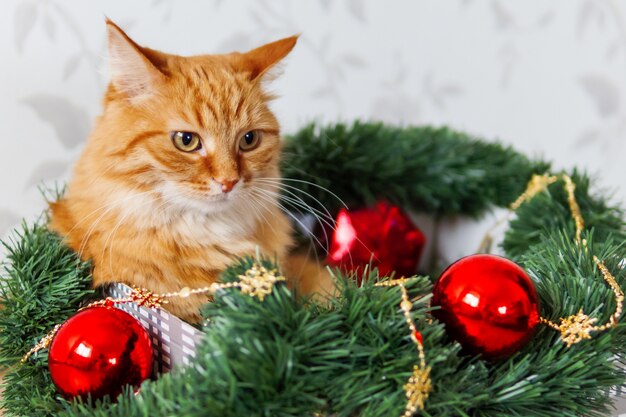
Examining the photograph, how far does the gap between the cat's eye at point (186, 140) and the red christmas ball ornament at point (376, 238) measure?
1.78ft

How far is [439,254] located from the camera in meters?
1.57

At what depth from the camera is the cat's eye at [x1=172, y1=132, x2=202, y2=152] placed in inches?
36.4

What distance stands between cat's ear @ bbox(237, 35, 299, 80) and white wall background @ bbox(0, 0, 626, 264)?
49cm

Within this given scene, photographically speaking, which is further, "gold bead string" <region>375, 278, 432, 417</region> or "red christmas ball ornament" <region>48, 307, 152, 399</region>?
"red christmas ball ornament" <region>48, 307, 152, 399</region>

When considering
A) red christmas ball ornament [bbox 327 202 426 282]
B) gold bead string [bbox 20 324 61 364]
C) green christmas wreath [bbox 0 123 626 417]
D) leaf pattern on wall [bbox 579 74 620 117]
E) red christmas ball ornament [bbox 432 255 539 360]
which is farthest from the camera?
leaf pattern on wall [bbox 579 74 620 117]

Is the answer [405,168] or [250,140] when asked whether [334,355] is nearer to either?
[250,140]

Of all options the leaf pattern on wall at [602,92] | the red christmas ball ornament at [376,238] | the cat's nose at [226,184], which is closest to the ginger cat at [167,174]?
the cat's nose at [226,184]

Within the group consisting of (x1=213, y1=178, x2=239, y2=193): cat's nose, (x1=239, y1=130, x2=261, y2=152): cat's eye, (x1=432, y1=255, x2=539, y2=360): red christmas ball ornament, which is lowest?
(x1=432, y1=255, x2=539, y2=360): red christmas ball ornament

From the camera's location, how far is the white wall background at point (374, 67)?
142cm

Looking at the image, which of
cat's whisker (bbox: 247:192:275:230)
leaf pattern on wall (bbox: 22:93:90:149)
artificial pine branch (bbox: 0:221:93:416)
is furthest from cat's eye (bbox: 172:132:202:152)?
leaf pattern on wall (bbox: 22:93:90:149)

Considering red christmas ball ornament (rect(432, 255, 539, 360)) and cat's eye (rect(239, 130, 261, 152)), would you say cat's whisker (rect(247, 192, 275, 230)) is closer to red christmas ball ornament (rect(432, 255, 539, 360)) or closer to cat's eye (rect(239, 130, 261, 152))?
cat's eye (rect(239, 130, 261, 152))

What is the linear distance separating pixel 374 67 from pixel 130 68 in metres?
1.08

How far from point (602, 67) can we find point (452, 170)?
81cm

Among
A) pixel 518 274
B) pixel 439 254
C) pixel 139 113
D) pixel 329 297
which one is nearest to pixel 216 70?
pixel 139 113
